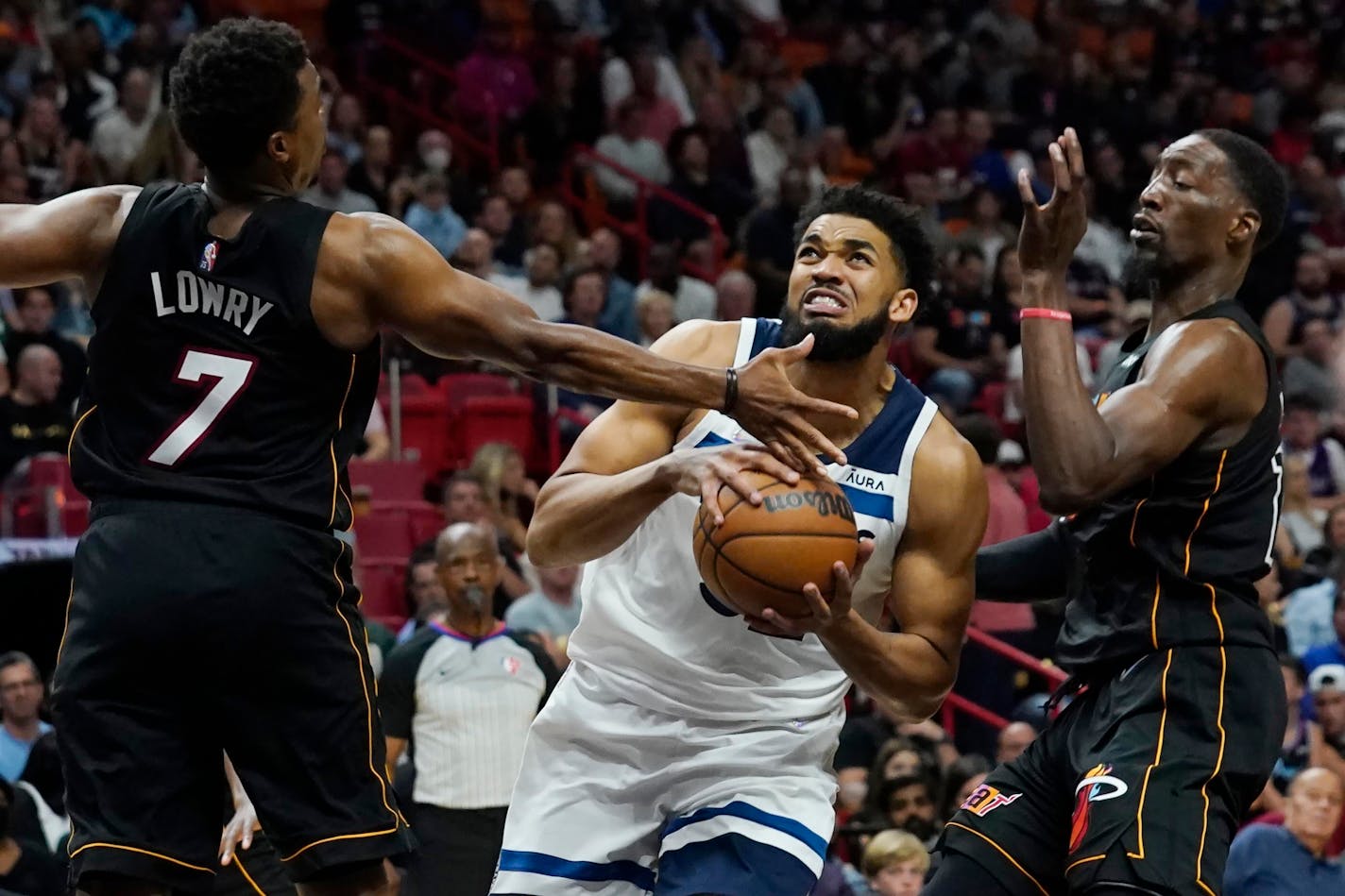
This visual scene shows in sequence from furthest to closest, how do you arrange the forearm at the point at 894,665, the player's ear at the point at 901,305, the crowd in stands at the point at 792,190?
1. the crowd in stands at the point at 792,190
2. the player's ear at the point at 901,305
3. the forearm at the point at 894,665

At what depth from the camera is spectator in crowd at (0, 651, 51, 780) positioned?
320 inches

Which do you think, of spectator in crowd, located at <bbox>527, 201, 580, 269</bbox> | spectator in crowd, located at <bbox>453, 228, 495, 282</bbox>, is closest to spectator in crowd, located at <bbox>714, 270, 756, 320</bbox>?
spectator in crowd, located at <bbox>527, 201, 580, 269</bbox>

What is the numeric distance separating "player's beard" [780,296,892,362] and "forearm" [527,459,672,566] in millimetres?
511

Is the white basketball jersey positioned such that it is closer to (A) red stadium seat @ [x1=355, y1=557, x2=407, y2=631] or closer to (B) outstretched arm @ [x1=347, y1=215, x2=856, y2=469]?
(B) outstretched arm @ [x1=347, y1=215, x2=856, y2=469]

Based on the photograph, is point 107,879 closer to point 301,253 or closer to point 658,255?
point 301,253

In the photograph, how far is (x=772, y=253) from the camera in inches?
560

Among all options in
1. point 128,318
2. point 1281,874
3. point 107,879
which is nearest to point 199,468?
point 128,318

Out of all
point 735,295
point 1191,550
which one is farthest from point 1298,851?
point 735,295

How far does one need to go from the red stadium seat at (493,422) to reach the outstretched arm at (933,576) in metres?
7.35

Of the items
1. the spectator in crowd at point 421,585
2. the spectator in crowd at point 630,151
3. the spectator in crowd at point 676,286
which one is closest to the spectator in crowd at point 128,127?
the spectator in crowd at point 676,286

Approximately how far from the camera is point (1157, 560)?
4.51m

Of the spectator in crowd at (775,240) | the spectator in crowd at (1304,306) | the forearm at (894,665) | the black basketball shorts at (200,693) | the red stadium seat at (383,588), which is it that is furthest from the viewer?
the spectator in crowd at (1304,306)

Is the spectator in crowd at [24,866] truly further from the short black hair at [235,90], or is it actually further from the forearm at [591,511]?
the short black hair at [235,90]

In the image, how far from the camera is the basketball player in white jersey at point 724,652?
4.46 metres
